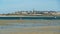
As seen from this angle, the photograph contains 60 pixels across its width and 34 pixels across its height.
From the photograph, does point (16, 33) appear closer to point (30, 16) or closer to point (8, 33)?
point (8, 33)

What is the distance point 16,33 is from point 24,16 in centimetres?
2648

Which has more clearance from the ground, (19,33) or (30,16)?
(19,33)

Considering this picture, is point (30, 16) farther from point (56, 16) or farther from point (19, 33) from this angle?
point (19, 33)

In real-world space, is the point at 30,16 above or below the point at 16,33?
below

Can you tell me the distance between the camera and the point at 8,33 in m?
12.9

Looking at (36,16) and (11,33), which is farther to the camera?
→ (36,16)

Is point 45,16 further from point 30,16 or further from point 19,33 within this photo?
point 19,33

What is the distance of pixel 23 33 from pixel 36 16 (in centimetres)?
2789

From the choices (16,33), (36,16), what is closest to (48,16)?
(36,16)

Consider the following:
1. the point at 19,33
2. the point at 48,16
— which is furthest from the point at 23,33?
the point at 48,16

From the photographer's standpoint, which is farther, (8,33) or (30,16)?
(30,16)

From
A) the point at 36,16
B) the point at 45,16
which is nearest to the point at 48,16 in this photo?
the point at 45,16

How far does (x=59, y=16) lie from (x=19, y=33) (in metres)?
28.2

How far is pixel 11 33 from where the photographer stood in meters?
12.9
